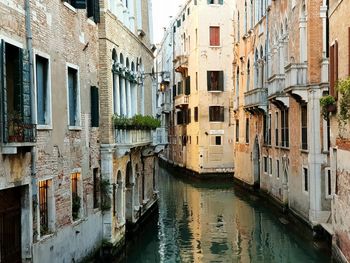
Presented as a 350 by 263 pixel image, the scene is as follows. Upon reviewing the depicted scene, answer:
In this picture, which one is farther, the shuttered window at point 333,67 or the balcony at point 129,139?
the balcony at point 129,139

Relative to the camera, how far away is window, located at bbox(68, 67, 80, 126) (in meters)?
12.5

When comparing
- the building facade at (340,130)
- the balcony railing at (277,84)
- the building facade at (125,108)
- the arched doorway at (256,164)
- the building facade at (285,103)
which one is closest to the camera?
the building facade at (340,130)

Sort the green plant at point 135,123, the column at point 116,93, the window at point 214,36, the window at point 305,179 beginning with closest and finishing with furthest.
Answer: the green plant at point 135,123
the column at point 116,93
the window at point 305,179
the window at point 214,36

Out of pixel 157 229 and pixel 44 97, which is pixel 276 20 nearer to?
pixel 157 229

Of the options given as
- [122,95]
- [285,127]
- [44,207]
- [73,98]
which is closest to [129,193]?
[122,95]

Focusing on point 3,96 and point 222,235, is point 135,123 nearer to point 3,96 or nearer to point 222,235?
point 222,235

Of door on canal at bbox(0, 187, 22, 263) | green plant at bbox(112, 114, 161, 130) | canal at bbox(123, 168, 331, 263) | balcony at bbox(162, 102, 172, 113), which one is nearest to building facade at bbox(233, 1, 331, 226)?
canal at bbox(123, 168, 331, 263)

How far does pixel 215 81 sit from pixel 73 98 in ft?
90.5

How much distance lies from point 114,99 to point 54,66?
5524 millimetres

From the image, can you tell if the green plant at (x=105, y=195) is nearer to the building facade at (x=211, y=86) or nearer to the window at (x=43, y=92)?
the window at (x=43, y=92)

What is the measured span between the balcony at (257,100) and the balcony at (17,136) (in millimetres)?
18714

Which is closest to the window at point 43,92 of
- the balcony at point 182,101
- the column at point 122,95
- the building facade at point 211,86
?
the column at point 122,95

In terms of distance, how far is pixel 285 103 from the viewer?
21844 millimetres

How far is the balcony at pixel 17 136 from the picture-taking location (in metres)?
8.41
